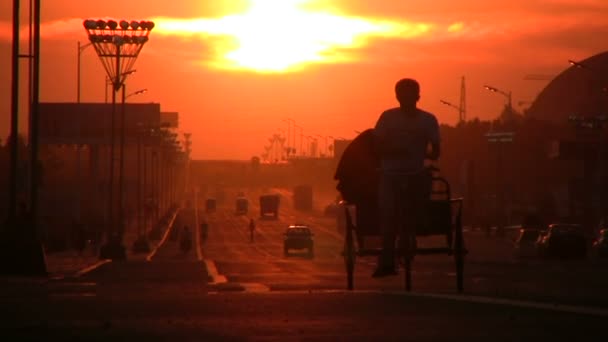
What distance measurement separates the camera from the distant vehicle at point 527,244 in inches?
2468

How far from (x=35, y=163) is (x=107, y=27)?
4560 centimetres

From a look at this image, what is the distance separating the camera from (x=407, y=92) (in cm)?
1412

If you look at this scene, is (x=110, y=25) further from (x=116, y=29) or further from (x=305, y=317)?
(x=305, y=317)

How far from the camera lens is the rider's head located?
14.1m

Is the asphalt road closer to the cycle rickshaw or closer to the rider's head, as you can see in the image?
the cycle rickshaw

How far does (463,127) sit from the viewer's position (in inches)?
7485

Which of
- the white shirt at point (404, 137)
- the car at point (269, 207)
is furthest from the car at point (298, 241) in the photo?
the car at point (269, 207)

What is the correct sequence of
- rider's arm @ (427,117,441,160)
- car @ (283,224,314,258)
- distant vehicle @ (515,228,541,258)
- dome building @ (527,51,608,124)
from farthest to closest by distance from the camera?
dome building @ (527,51,608,124) → car @ (283,224,314,258) → distant vehicle @ (515,228,541,258) → rider's arm @ (427,117,441,160)

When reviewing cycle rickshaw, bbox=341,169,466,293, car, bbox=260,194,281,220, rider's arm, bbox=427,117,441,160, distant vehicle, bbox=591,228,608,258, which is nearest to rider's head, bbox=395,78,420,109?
rider's arm, bbox=427,117,441,160

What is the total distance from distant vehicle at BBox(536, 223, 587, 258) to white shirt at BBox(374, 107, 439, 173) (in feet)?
141

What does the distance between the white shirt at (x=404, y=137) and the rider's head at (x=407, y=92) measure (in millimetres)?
113

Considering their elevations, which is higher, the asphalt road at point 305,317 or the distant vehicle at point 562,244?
the asphalt road at point 305,317

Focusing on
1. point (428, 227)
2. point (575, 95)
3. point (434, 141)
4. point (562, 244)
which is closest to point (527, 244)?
point (562, 244)

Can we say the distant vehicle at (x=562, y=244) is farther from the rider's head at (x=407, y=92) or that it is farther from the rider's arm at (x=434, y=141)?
the rider's head at (x=407, y=92)
